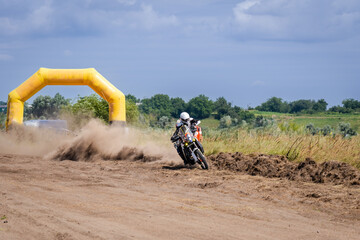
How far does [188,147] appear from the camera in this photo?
14.4m

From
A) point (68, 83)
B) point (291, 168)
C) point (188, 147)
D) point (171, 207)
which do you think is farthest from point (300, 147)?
point (68, 83)

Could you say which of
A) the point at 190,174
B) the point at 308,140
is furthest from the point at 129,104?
the point at 190,174

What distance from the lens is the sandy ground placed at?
6.41 m

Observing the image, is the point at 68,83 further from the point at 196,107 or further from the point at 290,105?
the point at 290,105

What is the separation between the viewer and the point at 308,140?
55.5ft

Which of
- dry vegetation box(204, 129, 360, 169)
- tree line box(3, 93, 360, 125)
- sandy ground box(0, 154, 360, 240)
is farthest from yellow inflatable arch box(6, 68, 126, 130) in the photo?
tree line box(3, 93, 360, 125)

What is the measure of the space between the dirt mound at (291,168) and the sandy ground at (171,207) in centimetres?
56

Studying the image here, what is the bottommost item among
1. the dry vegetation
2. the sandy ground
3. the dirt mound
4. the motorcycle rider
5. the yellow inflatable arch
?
the sandy ground

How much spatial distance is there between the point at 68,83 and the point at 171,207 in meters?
15.4

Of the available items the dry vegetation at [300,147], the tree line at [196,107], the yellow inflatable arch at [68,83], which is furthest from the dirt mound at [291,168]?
the tree line at [196,107]

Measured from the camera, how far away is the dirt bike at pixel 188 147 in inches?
563

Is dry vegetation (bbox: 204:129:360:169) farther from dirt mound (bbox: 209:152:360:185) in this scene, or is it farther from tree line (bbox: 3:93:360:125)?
tree line (bbox: 3:93:360:125)

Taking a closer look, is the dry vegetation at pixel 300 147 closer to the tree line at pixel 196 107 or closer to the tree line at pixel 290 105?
the tree line at pixel 196 107

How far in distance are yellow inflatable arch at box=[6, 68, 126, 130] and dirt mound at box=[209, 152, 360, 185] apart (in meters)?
7.43
